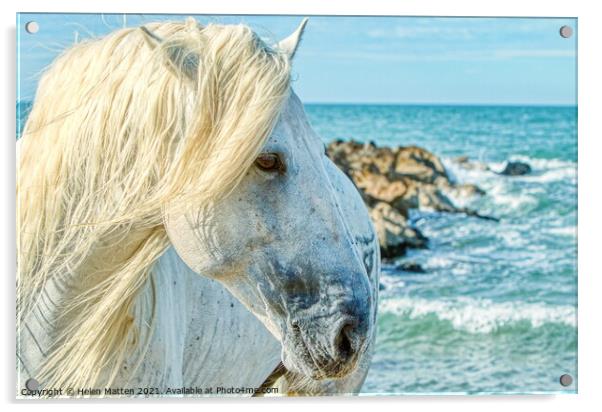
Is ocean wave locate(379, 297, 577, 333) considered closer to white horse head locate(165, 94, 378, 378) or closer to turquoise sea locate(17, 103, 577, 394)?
turquoise sea locate(17, 103, 577, 394)

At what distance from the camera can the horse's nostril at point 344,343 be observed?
114cm

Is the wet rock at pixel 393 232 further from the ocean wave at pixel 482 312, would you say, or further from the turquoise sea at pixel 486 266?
the ocean wave at pixel 482 312

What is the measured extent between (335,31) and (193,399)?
0.85m

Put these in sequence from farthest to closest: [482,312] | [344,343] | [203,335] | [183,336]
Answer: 1. [482,312]
2. [203,335]
3. [183,336]
4. [344,343]

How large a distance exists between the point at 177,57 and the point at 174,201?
0.61 feet

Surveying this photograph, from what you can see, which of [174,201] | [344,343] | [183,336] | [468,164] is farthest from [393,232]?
[174,201]

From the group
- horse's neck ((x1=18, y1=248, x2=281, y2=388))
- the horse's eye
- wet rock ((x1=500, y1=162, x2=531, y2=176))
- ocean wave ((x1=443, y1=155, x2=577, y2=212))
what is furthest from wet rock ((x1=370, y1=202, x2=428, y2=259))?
the horse's eye

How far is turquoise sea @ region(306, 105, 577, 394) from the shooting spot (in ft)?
6.37

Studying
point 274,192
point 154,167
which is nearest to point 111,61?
point 154,167

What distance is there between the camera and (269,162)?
42.8 inches

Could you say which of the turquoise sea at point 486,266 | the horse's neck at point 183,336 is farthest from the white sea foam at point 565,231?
the horse's neck at point 183,336

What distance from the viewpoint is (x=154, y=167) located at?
3.63ft
